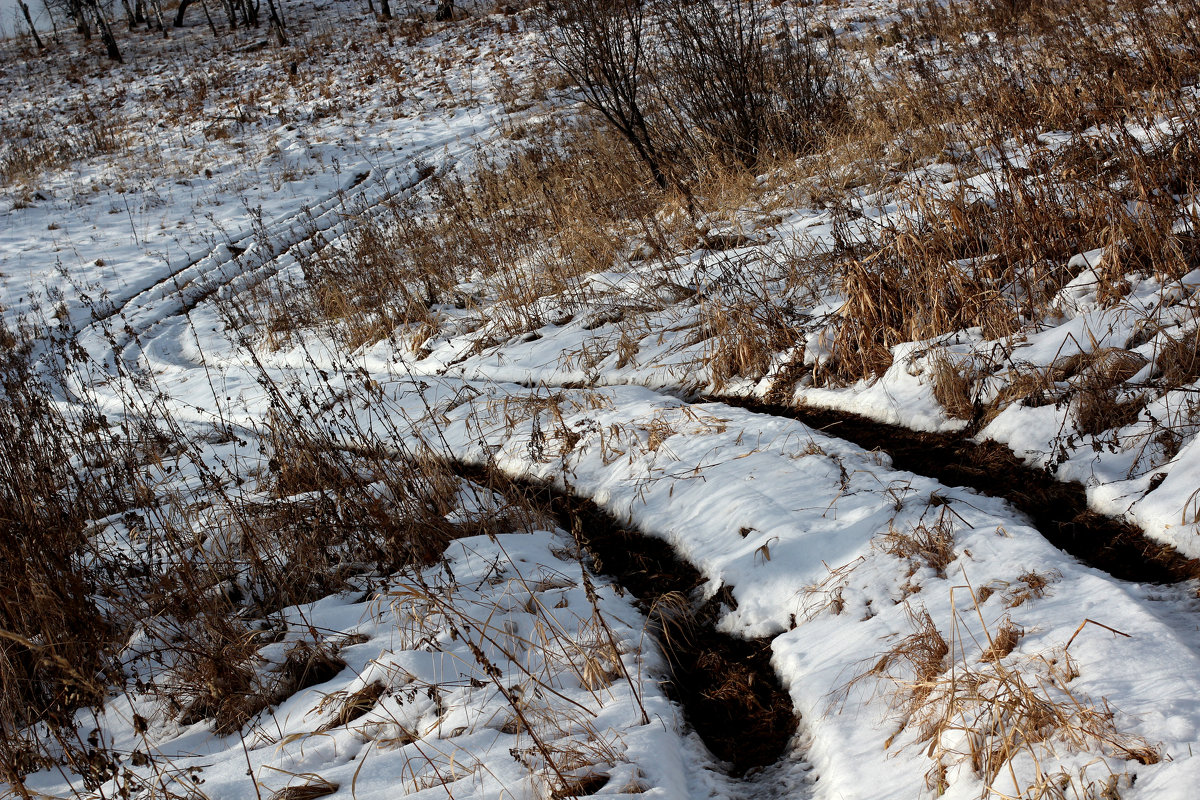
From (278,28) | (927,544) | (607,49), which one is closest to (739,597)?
(927,544)

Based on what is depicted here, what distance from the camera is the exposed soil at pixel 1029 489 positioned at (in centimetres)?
239

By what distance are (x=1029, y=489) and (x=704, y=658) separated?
1.47 metres

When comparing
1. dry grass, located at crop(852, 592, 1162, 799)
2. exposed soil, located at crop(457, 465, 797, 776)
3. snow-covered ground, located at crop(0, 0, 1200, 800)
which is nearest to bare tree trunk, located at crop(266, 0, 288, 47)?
snow-covered ground, located at crop(0, 0, 1200, 800)

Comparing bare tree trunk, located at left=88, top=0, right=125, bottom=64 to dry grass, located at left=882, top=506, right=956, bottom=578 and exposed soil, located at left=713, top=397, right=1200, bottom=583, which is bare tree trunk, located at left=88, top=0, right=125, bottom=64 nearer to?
exposed soil, located at left=713, top=397, right=1200, bottom=583

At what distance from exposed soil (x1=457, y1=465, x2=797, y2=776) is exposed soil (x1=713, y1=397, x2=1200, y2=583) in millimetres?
1119

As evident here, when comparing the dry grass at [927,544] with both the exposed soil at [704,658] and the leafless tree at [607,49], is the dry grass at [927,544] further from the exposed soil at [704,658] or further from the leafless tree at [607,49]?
the leafless tree at [607,49]

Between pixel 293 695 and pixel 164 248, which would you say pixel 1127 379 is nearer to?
pixel 293 695

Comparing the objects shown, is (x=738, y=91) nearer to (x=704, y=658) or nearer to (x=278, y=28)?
(x=704, y=658)

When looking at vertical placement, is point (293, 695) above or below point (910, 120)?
below

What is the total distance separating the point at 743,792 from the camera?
2123mm

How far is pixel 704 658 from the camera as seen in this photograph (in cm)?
266

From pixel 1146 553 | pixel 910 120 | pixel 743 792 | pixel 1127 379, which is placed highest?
pixel 910 120

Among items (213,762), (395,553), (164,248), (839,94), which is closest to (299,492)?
(395,553)

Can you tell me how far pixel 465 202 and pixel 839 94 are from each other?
4327 millimetres
